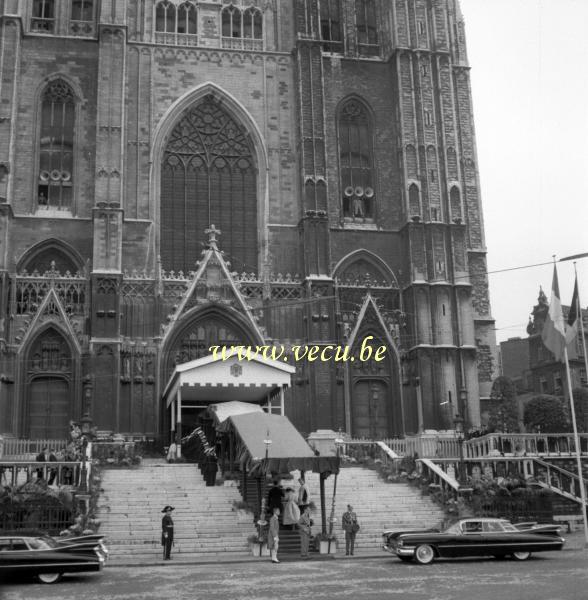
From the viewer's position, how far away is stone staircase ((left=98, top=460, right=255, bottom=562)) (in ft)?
82.8

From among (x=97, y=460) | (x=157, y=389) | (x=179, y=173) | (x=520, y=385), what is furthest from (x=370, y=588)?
(x=520, y=385)

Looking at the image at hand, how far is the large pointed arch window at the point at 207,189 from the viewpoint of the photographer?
43.6m

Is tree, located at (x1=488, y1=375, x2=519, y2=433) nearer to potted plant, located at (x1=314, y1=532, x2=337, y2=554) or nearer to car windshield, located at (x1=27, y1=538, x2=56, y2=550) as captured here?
potted plant, located at (x1=314, y1=532, x2=337, y2=554)

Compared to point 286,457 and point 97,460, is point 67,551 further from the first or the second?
point 97,460

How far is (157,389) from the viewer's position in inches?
1569

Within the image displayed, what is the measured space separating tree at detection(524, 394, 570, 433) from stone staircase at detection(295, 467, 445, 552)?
14.8 metres

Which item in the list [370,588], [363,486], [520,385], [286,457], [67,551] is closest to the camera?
[370,588]

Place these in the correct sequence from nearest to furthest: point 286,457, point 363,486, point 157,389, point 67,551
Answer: point 67,551 → point 286,457 → point 363,486 → point 157,389

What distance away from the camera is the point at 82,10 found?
4603 cm

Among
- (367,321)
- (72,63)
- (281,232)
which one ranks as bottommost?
A: (367,321)

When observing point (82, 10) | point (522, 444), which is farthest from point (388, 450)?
point (82, 10)

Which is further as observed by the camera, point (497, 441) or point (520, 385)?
point (520, 385)

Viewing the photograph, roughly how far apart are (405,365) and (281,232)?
864 cm

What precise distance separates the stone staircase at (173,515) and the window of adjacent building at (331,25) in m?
25.7
